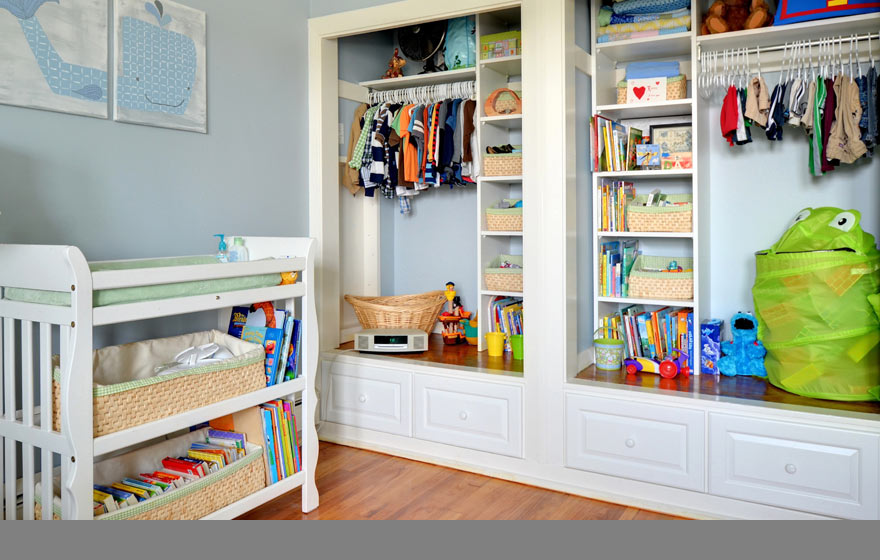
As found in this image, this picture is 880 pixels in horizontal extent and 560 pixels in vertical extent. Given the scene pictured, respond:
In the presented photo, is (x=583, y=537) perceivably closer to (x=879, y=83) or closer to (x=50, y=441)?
(x=50, y=441)

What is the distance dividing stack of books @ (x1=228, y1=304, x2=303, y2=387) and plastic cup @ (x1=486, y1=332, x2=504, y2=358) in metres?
1.06

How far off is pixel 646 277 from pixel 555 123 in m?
0.82

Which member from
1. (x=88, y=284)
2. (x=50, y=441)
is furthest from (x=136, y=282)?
(x=50, y=441)

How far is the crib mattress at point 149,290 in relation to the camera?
1.77 m

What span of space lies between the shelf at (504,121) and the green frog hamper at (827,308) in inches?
53.7

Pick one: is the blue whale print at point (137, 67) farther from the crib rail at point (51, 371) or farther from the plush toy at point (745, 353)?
the plush toy at point (745, 353)

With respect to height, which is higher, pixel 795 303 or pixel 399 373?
pixel 795 303

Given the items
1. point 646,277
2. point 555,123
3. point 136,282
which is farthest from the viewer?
point 646,277

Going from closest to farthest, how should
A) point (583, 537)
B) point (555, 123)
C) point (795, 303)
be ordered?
point (583, 537) < point (795, 303) < point (555, 123)

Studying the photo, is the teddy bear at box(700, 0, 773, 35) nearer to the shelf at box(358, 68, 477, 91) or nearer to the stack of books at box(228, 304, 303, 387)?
the shelf at box(358, 68, 477, 91)

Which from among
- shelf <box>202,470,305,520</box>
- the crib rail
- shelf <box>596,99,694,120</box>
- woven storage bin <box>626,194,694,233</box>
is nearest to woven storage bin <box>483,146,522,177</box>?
shelf <box>596,99,694,120</box>

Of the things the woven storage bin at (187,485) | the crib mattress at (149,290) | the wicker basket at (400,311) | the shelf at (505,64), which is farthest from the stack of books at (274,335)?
the shelf at (505,64)

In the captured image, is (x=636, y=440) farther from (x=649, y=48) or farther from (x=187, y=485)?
(x=649, y=48)

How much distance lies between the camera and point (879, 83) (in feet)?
8.47
